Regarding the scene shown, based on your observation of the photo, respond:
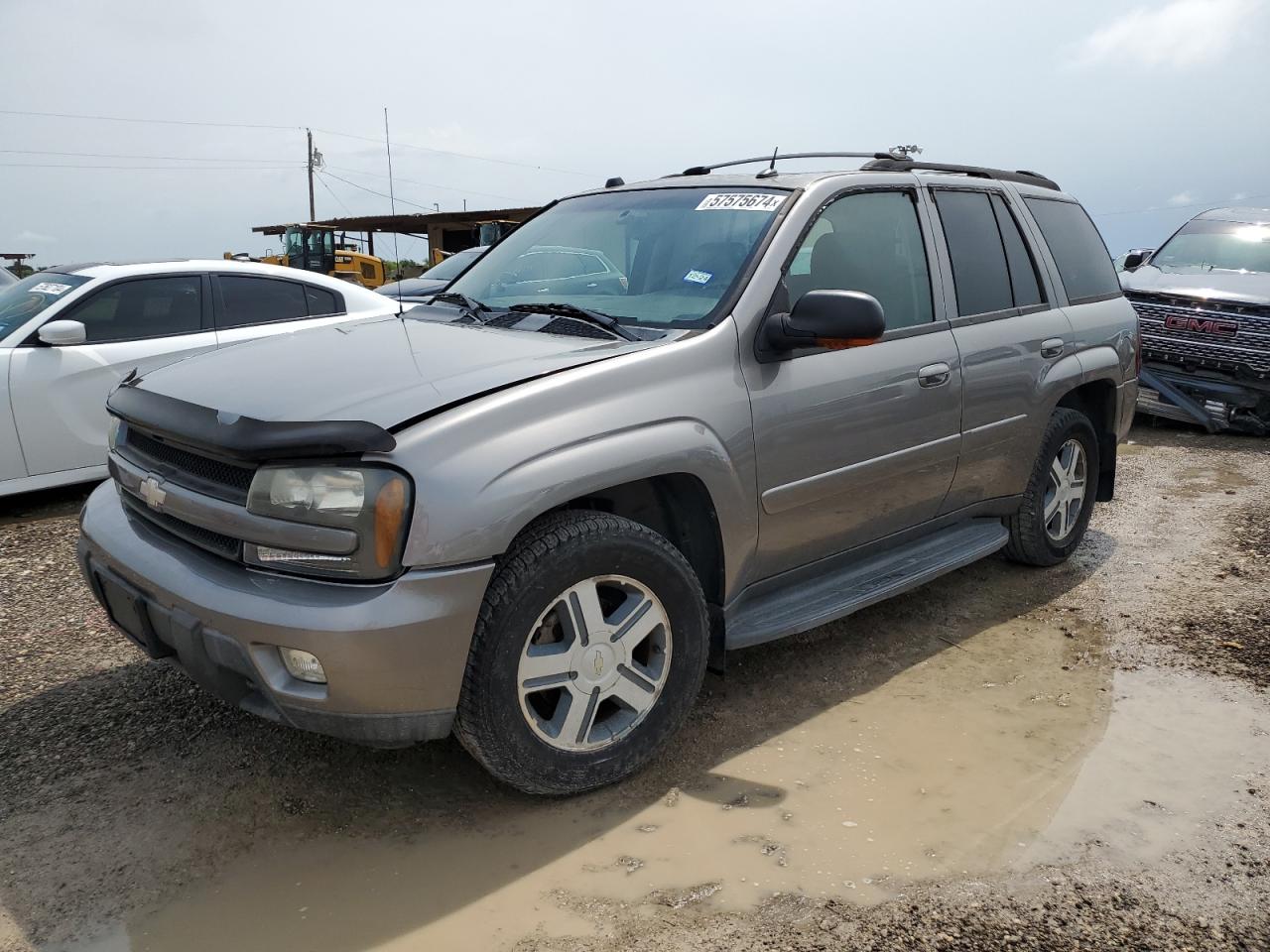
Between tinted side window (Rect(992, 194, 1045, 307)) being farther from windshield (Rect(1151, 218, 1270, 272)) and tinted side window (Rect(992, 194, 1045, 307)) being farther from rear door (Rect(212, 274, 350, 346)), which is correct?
windshield (Rect(1151, 218, 1270, 272))

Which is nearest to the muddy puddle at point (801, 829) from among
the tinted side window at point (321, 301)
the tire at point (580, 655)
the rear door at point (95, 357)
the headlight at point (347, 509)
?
the tire at point (580, 655)

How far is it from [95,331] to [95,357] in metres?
0.25

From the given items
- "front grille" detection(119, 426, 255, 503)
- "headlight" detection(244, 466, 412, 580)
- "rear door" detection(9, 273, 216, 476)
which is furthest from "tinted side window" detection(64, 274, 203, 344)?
"headlight" detection(244, 466, 412, 580)

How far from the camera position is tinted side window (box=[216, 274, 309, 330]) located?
6707mm

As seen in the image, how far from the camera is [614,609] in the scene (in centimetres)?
295

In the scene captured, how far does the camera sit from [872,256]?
3.84 metres

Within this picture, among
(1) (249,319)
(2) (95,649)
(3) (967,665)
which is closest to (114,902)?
(2) (95,649)

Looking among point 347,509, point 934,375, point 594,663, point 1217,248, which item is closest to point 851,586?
point 934,375

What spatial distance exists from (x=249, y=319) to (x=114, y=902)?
16.1 feet

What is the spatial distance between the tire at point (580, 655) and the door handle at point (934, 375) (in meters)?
1.32

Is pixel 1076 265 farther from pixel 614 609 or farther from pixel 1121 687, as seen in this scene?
pixel 614 609

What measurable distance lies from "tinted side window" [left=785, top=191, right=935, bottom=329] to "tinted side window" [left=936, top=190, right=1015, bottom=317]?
0.22 m

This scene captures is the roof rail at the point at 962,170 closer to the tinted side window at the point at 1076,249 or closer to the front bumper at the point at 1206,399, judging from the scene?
the tinted side window at the point at 1076,249

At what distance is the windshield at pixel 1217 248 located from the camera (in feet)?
30.9
